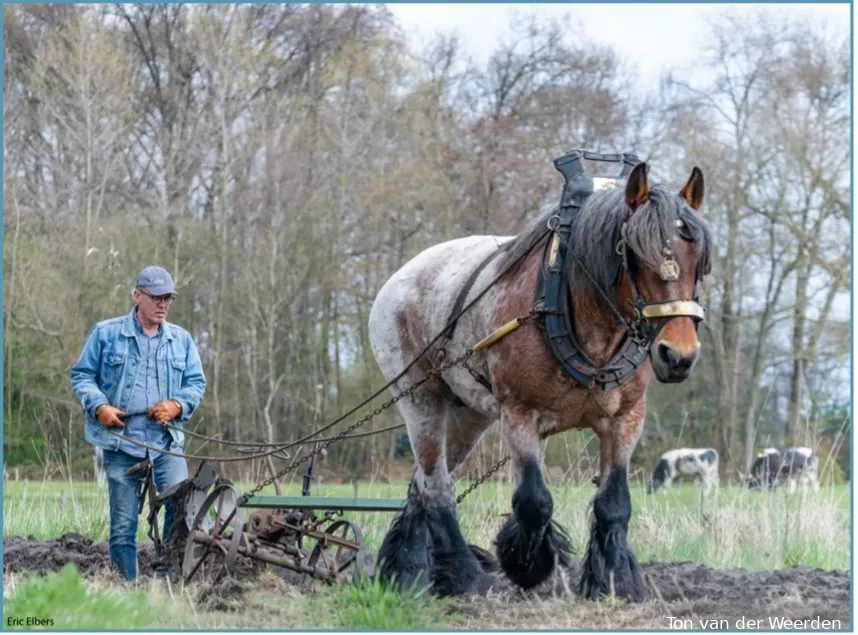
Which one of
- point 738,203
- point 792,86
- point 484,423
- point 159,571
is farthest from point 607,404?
point 738,203

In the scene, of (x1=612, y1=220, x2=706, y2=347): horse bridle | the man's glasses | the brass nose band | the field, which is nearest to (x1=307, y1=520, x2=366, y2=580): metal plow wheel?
the field

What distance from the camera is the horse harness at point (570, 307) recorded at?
5.01 metres

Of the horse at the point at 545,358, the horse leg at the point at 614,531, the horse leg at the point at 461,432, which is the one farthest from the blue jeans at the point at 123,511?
the horse leg at the point at 614,531

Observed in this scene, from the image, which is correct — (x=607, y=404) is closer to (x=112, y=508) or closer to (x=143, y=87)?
(x=112, y=508)

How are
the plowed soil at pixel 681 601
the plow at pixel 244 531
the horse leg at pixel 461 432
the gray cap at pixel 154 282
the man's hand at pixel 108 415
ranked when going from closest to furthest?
the plowed soil at pixel 681 601, the plow at pixel 244 531, the man's hand at pixel 108 415, the gray cap at pixel 154 282, the horse leg at pixel 461 432

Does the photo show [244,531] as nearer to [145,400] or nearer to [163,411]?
[163,411]

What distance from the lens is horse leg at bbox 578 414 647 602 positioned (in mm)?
5711

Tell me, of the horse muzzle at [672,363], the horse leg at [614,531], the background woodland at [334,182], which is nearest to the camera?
the horse muzzle at [672,363]

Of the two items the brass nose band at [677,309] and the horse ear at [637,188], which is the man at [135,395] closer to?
the horse ear at [637,188]

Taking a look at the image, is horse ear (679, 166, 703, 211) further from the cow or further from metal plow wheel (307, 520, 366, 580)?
the cow

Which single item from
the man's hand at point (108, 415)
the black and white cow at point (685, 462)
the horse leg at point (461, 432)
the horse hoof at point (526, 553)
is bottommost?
the black and white cow at point (685, 462)

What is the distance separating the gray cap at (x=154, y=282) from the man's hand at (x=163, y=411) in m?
0.61

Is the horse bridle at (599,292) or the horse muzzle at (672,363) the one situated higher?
the horse bridle at (599,292)

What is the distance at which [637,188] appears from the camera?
5168 mm
